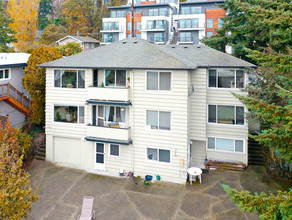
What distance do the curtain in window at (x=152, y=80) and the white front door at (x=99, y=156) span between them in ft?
17.7

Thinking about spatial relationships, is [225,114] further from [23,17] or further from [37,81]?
[23,17]

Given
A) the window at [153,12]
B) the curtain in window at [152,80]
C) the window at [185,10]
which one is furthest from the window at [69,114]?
the window at [185,10]

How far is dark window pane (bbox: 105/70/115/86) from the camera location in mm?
15125

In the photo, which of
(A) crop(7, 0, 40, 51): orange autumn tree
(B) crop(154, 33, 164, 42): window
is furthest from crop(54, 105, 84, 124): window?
(B) crop(154, 33, 164, 42): window

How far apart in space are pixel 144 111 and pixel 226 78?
20.8 ft

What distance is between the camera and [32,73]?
61.7 feet

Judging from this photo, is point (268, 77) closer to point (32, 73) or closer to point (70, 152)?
point (70, 152)

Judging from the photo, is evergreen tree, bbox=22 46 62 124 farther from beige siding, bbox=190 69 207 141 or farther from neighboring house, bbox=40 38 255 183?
beige siding, bbox=190 69 207 141

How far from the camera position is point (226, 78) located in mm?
15625

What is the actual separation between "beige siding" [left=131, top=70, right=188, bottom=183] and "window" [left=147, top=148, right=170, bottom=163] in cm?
Result: 23

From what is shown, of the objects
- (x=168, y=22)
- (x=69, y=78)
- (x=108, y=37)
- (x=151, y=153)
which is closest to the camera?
(x=151, y=153)

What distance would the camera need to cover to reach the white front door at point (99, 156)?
15.5m

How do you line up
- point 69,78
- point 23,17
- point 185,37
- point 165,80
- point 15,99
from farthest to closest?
point 185,37, point 23,17, point 15,99, point 69,78, point 165,80

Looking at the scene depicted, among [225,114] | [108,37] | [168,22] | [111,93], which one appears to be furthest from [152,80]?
[108,37]
